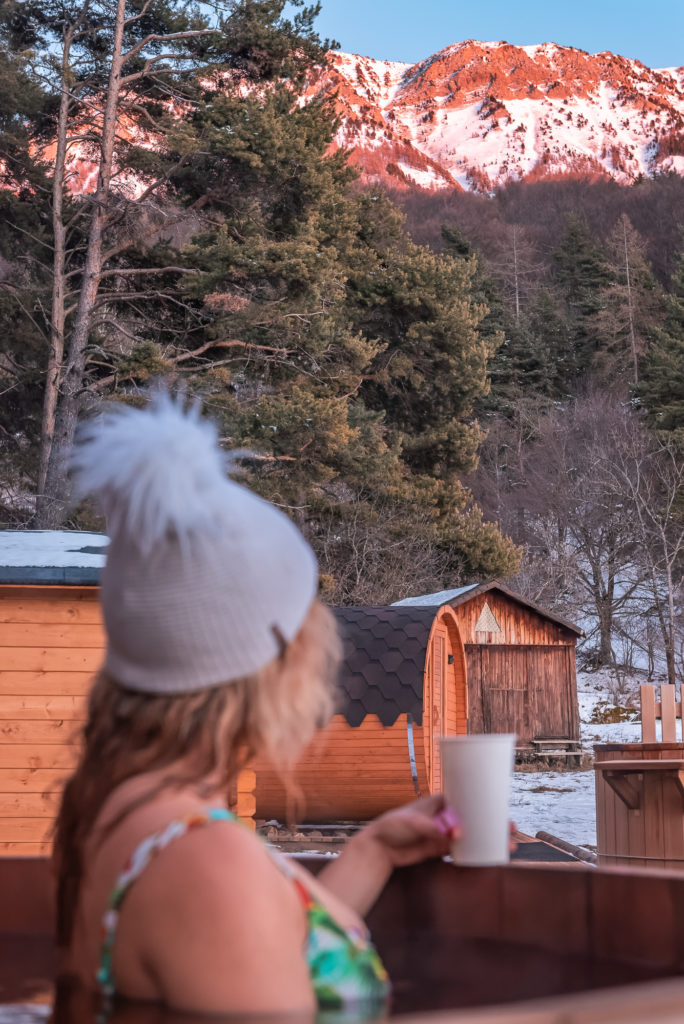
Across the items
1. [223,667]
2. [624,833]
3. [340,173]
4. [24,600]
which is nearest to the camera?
[223,667]

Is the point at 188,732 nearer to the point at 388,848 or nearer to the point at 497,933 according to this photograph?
the point at 388,848

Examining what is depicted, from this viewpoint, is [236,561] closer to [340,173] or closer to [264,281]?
[264,281]

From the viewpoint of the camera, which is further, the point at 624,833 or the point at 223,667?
the point at 624,833

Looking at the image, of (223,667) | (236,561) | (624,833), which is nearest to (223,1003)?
→ (223,667)

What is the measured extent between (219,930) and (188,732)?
249mm

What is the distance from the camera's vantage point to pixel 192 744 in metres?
1.15

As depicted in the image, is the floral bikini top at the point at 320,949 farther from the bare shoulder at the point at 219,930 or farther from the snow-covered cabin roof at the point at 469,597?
the snow-covered cabin roof at the point at 469,597

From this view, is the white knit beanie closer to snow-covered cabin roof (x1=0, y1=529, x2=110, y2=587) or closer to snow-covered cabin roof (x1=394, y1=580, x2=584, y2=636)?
snow-covered cabin roof (x1=0, y1=529, x2=110, y2=587)

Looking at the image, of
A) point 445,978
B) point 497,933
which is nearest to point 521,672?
point 497,933

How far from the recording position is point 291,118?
1853 centimetres

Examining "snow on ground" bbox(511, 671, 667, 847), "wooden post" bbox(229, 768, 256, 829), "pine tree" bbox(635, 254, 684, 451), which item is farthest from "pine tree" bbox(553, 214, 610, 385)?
"wooden post" bbox(229, 768, 256, 829)

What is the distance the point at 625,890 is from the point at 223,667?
85 centimetres

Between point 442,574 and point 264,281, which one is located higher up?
point 264,281

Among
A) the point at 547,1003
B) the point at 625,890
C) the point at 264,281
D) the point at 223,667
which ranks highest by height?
the point at 264,281
